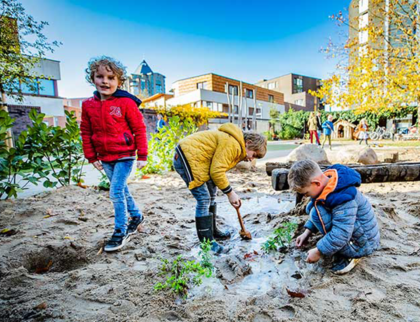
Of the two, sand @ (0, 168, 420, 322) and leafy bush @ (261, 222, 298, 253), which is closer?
sand @ (0, 168, 420, 322)

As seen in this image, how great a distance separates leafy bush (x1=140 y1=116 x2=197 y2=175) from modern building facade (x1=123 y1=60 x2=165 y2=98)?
39210 mm

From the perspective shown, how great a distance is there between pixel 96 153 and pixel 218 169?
129 centimetres

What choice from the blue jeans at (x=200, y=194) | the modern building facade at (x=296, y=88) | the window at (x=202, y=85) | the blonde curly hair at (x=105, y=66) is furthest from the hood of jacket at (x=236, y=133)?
the modern building facade at (x=296, y=88)

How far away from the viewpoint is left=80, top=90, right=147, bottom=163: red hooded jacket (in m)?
2.23

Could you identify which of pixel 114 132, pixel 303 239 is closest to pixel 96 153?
pixel 114 132

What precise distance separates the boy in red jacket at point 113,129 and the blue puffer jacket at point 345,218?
1737 mm

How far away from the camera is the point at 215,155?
2004 mm

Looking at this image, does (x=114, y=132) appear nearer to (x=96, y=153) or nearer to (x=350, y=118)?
(x=96, y=153)

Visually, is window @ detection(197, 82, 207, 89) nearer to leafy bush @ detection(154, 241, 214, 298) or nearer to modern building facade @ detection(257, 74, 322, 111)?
modern building facade @ detection(257, 74, 322, 111)

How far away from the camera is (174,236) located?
254 centimetres

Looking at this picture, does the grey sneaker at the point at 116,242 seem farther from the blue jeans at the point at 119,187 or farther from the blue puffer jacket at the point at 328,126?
the blue puffer jacket at the point at 328,126

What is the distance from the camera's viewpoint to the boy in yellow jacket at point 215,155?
6.50 ft

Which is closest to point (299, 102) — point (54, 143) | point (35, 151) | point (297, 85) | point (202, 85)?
point (297, 85)

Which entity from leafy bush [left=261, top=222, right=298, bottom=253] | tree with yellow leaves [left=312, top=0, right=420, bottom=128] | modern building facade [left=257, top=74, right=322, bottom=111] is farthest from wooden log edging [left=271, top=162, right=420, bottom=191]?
modern building facade [left=257, top=74, right=322, bottom=111]
